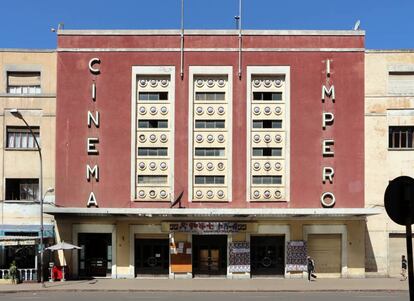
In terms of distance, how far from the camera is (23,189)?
134 ft

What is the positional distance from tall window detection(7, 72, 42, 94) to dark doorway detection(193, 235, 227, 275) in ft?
49.9

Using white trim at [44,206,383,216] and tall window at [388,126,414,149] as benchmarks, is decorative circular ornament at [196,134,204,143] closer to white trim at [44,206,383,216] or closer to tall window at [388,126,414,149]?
white trim at [44,206,383,216]

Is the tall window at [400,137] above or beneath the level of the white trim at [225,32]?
beneath

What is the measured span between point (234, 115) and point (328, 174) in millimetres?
7442

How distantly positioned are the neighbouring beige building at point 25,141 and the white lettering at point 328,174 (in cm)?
1829

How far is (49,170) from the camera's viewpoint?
40.8 meters

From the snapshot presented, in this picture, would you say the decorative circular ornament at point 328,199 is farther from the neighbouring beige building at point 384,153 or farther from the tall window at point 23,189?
the tall window at point 23,189

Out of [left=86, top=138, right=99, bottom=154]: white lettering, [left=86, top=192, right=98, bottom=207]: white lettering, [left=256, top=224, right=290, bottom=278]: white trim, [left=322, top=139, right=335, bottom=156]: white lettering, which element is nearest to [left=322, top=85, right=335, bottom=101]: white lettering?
[left=322, top=139, right=335, bottom=156]: white lettering

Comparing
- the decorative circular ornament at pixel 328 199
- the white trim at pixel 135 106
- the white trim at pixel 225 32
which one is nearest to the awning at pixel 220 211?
the decorative circular ornament at pixel 328 199

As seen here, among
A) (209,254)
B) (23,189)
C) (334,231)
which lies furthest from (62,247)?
(334,231)

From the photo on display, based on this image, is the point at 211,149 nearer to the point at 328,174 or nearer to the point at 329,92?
the point at 328,174

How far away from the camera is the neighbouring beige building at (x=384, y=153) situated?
132 feet

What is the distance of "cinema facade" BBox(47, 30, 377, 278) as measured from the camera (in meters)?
40.1

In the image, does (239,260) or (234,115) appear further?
(234,115)
